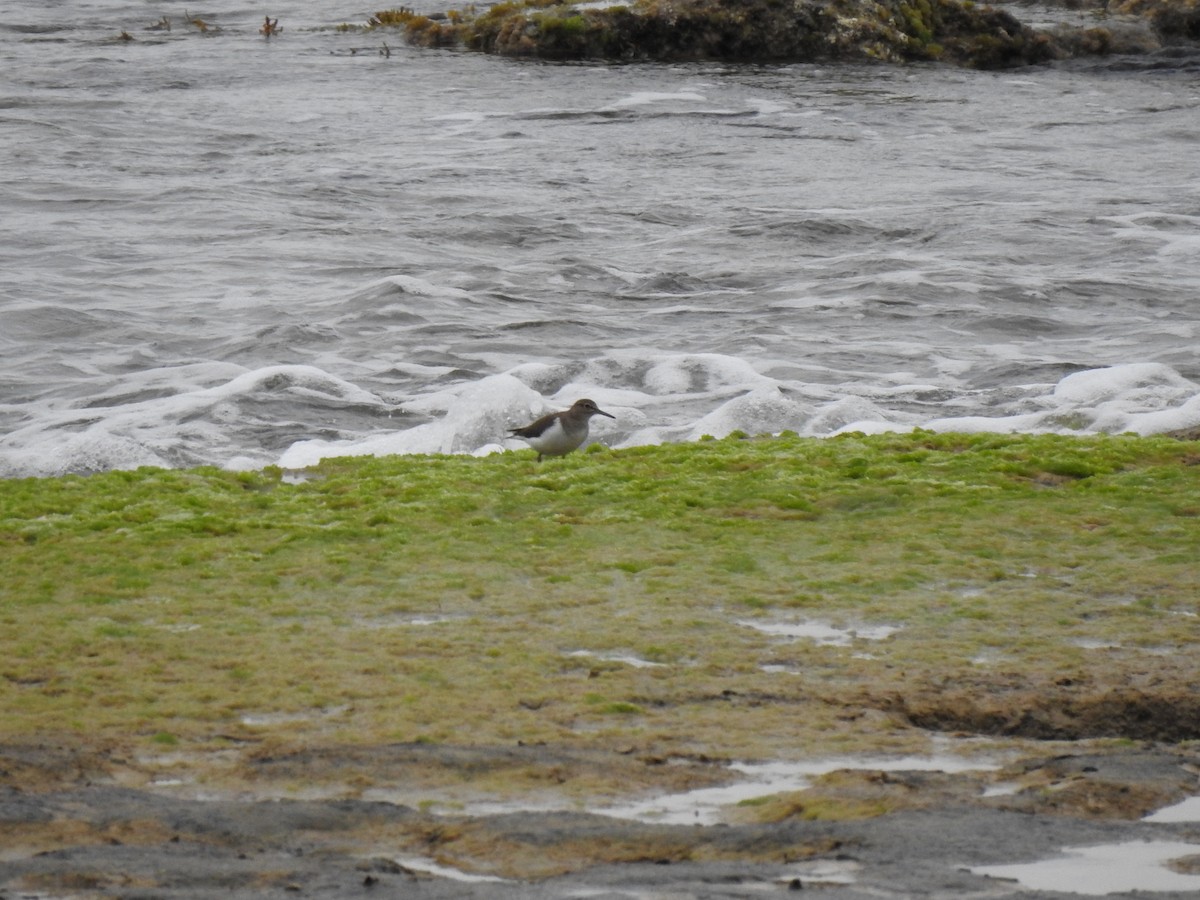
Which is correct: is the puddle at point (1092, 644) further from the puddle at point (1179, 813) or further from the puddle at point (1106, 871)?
the puddle at point (1106, 871)

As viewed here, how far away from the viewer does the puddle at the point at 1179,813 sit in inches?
149

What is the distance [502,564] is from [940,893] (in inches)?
133

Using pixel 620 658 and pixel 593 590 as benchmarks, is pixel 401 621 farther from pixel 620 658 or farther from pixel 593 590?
pixel 620 658

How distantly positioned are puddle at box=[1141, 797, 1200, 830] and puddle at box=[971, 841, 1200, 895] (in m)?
0.17

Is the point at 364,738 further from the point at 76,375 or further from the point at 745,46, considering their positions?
the point at 745,46

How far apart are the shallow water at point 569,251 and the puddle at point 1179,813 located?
699cm

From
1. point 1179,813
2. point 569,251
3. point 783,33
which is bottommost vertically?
point 1179,813

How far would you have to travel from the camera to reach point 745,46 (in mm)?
30000

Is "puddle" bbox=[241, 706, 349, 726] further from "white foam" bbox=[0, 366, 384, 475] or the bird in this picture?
"white foam" bbox=[0, 366, 384, 475]

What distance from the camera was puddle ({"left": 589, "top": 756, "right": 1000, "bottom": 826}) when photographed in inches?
154

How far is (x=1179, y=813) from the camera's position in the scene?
383cm

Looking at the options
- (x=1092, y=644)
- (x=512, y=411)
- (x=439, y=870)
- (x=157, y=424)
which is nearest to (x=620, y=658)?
(x=1092, y=644)

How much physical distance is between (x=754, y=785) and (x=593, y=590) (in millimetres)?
1957

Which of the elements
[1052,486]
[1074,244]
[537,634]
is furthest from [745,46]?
[537,634]
